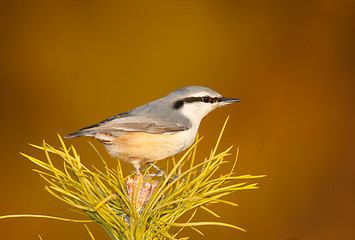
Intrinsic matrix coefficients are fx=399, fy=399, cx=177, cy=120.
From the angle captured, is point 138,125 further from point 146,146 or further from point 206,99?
point 206,99

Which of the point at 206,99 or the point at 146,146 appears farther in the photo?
the point at 206,99

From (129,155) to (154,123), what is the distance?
0.19 metres

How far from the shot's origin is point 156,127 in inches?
62.9

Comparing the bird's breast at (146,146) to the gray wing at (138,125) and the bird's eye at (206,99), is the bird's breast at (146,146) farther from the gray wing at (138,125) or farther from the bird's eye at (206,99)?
the bird's eye at (206,99)

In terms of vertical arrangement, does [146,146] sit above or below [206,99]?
below

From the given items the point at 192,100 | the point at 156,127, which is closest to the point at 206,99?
the point at 192,100

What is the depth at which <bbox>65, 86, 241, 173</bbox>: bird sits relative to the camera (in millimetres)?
1500

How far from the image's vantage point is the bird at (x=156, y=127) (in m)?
1.50

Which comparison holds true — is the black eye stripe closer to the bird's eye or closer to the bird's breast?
the bird's eye

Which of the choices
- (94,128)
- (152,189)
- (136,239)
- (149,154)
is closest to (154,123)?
(149,154)

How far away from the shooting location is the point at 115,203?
1.04 metres

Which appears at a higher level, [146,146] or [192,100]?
[192,100]

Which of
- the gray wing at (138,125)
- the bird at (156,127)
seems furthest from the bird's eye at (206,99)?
the gray wing at (138,125)

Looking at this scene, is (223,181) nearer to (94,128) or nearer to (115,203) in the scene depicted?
(115,203)
